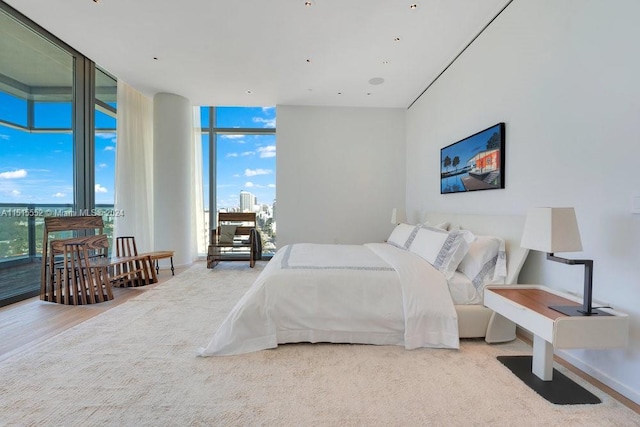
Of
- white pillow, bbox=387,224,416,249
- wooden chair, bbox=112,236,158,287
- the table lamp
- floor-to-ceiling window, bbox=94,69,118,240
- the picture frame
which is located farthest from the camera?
floor-to-ceiling window, bbox=94,69,118,240

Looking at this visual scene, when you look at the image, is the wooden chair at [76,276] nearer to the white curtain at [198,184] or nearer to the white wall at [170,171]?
the white wall at [170,171]

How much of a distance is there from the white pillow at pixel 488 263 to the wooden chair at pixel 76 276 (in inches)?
150

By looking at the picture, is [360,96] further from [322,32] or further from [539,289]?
[539,289]

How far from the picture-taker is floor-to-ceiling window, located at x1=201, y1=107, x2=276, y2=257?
5613 millimetres

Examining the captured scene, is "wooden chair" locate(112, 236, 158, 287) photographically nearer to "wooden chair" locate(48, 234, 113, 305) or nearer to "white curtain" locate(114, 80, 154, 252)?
"wooden chair" locate(48, 234, 113, 305)

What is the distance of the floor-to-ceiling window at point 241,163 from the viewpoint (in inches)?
221

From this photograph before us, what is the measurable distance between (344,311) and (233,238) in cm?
339

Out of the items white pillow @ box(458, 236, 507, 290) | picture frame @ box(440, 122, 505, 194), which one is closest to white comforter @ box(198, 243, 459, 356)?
white pillow @ box(458, 236, 507, 290)

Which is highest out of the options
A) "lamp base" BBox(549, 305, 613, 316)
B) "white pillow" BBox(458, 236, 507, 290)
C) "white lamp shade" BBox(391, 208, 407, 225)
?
"white lamp shade" BBox(391, 208, 407, 225)

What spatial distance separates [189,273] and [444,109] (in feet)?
14.9

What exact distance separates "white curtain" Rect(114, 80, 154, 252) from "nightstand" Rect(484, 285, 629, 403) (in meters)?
5.19

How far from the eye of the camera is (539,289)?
1927mm

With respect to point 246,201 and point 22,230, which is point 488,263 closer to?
point 246,201

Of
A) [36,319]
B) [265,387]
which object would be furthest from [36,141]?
[265,387]
